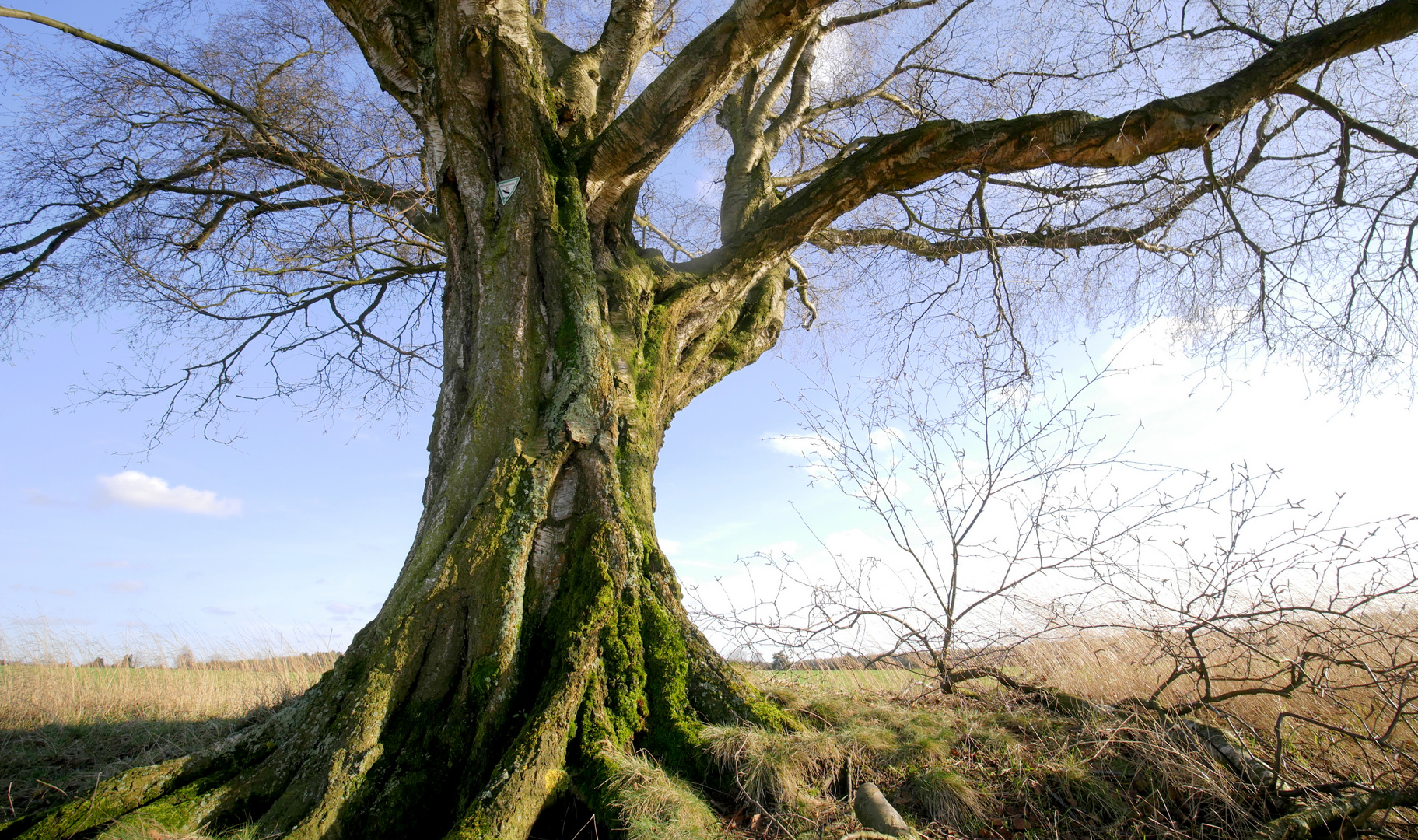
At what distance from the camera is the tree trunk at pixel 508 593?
→ 244cm

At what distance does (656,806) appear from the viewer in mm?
2213

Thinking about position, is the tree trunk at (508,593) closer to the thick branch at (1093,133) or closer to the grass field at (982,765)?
the grass field at (982,765)

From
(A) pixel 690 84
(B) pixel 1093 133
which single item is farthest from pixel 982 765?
(A) pixel 690 84

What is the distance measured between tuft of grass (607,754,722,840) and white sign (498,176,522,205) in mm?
2811

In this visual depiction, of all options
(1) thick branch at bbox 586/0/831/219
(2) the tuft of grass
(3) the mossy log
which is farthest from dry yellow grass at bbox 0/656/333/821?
(3) the mossy log

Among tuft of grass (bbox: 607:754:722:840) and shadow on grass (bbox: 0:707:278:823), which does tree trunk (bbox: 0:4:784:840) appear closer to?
tuft of grass (bbox: 607:754:722:840)

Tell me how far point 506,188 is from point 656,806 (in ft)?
9.97

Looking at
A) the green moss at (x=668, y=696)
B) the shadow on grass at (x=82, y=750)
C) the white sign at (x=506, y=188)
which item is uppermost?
the white sign at (x=506, y=188)

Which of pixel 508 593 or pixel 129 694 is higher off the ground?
pixel 508 593

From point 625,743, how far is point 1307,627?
8.91 feet

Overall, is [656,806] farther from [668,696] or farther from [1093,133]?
[1093,133]

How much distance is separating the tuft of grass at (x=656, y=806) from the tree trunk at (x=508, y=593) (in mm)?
70

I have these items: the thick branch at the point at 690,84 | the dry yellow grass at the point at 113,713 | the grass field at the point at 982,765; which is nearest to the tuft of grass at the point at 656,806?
the grass field at the point at 982,765

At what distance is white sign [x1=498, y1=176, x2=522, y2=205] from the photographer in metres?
3.79
